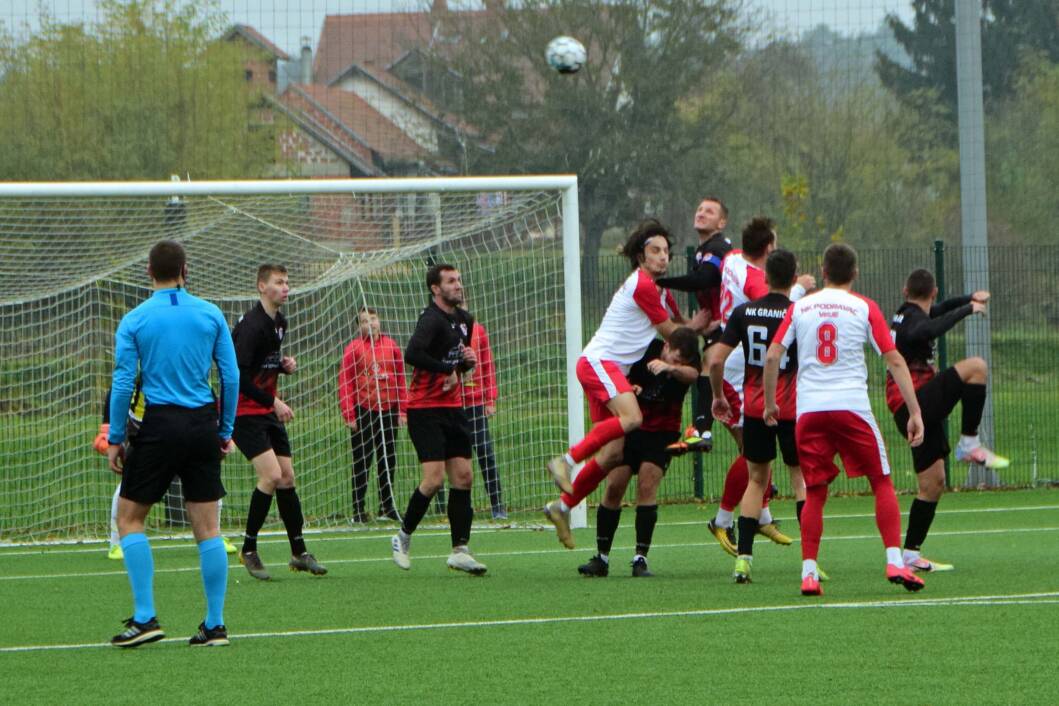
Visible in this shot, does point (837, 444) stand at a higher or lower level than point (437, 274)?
lower

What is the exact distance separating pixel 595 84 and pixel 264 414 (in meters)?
19.2

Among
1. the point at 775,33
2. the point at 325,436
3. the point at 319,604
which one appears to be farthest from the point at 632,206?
the point at 319,604

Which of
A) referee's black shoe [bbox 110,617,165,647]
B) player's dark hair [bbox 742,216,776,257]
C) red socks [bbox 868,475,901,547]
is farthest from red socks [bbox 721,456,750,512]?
referee's black shoe [bbox 110,617,165,647]

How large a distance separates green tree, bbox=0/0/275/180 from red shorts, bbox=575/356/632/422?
16.8m

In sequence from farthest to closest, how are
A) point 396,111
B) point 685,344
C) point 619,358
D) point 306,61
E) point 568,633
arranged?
point 396,111, point 306,61, point 619,358, point 685,344, point 568,633

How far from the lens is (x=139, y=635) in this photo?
7.53 meters

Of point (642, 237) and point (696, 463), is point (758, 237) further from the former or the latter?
point (696, 463)

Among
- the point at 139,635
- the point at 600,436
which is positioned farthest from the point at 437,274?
the point at 139,635

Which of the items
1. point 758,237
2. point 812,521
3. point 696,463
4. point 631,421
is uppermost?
point 758,237

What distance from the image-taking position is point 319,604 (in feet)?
30.0

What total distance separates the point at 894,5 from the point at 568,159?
653 centimetres

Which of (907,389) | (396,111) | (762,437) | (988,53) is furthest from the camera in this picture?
(988,53)

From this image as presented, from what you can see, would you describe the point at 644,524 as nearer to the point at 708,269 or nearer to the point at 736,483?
the point at 736,483

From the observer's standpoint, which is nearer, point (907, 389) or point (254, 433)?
point (907, 389)
